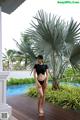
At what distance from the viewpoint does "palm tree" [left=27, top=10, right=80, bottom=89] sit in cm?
918

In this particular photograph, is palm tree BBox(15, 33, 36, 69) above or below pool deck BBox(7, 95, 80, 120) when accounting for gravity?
above

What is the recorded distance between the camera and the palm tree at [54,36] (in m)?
9.18

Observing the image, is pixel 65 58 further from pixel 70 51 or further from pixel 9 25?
pixel 9 25

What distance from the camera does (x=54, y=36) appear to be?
917 cm

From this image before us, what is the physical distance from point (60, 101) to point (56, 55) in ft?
6.46

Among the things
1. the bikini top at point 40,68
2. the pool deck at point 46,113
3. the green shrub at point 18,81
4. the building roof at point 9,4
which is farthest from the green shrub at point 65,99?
the green shrub at point 18,81

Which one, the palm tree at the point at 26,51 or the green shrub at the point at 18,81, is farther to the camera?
the green shrub at the point at 18,81

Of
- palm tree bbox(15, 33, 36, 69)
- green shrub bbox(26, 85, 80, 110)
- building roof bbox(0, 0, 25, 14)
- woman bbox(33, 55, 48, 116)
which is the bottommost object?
green shrub bbox(26, 85, 80, 110)

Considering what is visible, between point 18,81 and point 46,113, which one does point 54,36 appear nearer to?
point 46,113

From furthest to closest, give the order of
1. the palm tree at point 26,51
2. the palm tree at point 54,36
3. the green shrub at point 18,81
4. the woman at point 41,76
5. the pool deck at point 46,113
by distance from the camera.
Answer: the green shrub at point 18,81, the palm tree at point 26,51, the palm tree at point 54,36, the woman at point 41,76, the pool deck at point 46,113

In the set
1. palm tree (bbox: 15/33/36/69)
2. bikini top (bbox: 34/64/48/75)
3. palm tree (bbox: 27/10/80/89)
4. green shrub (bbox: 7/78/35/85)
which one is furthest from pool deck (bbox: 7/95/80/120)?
green shrub (bbox: 7/78/35/85)

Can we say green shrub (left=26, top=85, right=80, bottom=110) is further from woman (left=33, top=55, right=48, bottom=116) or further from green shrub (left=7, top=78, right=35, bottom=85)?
green shrub (left=7, top=78, right=35, bottom=85)

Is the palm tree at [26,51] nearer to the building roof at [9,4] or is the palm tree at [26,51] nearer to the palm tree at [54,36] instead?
the palm tree at [54,36]

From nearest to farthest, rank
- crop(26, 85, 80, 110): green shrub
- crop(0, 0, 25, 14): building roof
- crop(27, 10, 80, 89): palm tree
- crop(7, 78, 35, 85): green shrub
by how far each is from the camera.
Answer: crop(0, 0, 25, 14): building roof → crop(26, 85, 80, 110): green shrub → crop(27, 10, 80, 89): palm tree → crop(7, 78, 35, 85): green shrub
